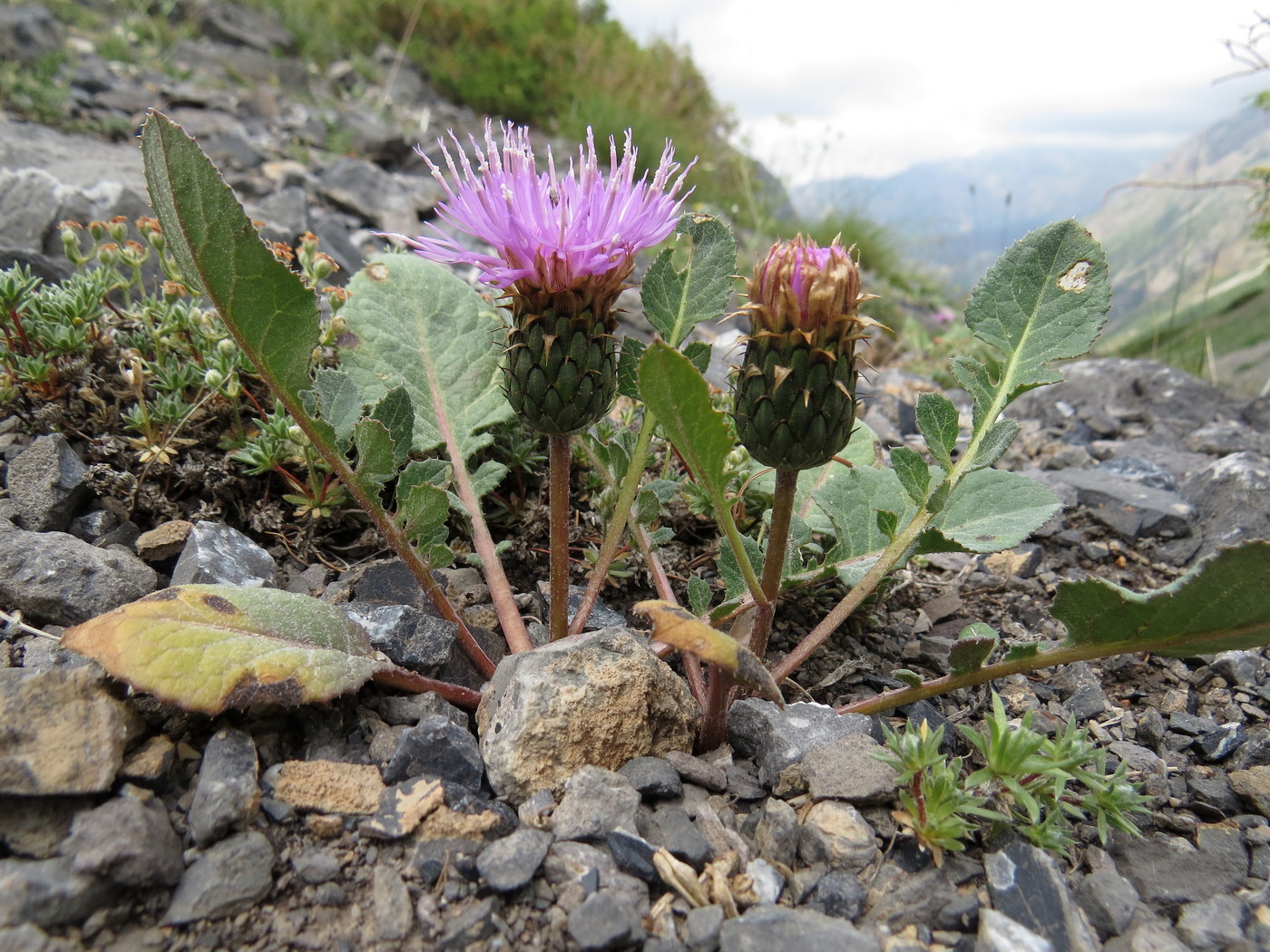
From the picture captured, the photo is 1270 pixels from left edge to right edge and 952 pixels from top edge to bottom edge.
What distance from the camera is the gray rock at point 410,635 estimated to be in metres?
2.16

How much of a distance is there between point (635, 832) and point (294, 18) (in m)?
16.1

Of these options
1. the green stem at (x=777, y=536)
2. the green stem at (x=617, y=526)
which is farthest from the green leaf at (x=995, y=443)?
the green stem at (x=617, y=526)

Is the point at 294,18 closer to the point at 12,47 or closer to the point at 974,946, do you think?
the point at 12,47

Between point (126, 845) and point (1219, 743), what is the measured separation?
105 inches

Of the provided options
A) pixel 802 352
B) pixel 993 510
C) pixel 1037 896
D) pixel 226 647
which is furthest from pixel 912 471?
pixel 226 647

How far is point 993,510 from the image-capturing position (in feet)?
7.59

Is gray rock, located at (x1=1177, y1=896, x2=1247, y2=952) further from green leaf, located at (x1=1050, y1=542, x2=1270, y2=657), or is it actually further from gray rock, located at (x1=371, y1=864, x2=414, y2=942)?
gray rock, located at (x1=371, y1=864, x2=414, y2=942)

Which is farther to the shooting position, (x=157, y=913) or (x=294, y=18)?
(x=294, y=18)

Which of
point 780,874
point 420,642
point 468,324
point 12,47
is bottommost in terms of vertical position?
point 780,874

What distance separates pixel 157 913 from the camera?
4.64 feet

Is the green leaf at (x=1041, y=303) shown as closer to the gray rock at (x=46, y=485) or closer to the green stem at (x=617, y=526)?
the green stem at (x=617, y=526)

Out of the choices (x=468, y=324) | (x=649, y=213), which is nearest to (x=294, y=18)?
(x=468, y=324)

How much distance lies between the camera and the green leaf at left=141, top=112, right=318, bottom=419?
5.86 feet

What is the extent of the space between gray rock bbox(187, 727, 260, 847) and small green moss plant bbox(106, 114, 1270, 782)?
2.11ft
